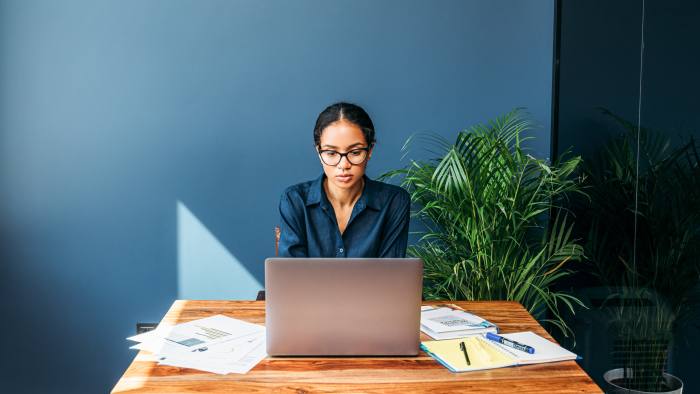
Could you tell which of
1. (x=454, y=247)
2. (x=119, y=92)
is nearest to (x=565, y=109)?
(x=454, y=247)

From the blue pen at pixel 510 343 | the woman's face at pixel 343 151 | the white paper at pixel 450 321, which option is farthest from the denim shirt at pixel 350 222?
the blue pen at pixel 510 343

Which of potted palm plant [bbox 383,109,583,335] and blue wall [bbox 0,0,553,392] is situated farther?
blue wall [bbox 0,0,553,392]

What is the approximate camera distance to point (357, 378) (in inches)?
57.1

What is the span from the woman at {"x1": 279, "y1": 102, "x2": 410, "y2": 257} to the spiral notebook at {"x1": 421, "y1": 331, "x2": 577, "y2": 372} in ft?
2.30

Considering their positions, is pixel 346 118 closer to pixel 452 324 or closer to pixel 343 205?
pixel 343 205

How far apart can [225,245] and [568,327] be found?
5.86 ft

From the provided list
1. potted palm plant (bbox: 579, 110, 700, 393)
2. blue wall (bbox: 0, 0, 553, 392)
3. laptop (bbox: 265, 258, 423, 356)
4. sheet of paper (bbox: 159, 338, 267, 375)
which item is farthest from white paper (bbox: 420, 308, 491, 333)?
blue wall (bbox: 0, 0, 553, 392)

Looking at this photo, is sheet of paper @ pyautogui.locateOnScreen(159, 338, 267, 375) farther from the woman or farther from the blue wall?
the blue wall

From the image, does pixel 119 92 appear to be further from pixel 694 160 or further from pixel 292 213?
pixel 694 160

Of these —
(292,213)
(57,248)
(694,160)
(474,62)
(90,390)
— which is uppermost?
(474,62)

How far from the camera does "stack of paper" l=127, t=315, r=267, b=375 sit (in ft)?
5.07

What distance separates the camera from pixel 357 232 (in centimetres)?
239

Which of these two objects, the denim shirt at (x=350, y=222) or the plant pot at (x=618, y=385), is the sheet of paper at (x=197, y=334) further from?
the plant pot at (x=618, y=385)

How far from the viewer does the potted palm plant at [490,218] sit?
2908 millimetres
